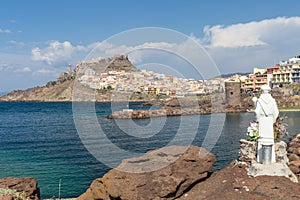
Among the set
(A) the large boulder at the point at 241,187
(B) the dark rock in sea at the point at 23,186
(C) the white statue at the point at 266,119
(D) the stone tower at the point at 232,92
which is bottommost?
(B) the dark rock in sea at the point at 23,186

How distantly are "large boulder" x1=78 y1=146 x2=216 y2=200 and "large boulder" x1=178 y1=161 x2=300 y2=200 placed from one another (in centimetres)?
44

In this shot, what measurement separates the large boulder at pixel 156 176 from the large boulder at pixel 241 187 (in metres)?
0.44

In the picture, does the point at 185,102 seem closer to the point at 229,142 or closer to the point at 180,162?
the point at 229,142

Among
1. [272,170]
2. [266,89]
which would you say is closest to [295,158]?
[272,170]

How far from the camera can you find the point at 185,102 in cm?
9375

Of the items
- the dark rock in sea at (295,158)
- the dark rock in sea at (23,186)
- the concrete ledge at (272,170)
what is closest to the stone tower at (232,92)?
the dark rock in sea at (295,158)

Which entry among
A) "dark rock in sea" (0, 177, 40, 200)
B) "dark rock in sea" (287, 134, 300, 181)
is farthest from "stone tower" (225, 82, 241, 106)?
"dark rock in sea" (0, 177, 40, 200)

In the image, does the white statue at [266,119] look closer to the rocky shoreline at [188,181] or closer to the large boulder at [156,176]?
the rocky shoreline at [188,181]

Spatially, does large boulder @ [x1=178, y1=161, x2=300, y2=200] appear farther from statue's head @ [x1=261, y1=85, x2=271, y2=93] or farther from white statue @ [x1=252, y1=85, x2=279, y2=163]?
statue's head @ [x1=261, y1=85, x2=271, y2=93]

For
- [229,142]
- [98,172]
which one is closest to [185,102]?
[229,142]

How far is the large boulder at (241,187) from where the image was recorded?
1043 cm

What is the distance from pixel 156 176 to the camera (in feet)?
38.7

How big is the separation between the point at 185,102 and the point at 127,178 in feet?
271

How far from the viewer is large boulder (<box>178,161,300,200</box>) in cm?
1043
